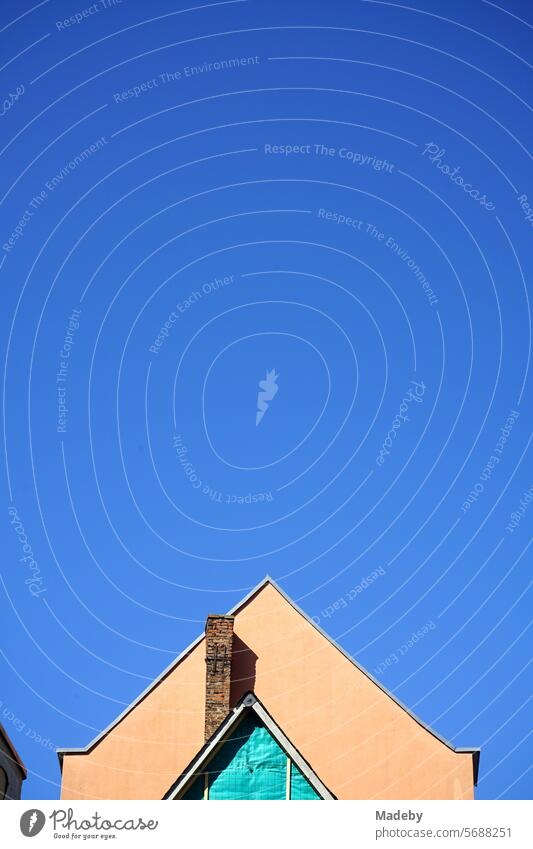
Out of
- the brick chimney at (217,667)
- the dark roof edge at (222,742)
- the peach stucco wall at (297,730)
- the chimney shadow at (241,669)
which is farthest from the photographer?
the chimney shadow at (241,669)

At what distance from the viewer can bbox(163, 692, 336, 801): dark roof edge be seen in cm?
2375

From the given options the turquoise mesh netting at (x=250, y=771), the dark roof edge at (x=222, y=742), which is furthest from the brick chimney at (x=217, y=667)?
the dark roof edge at (x=222, y=742)

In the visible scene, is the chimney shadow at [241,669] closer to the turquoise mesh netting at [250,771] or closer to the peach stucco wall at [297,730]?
the peach stucco wall at [297,730]

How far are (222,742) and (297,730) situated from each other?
894 cm

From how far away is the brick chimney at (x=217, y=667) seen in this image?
3123cm

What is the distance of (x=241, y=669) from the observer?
3300cm

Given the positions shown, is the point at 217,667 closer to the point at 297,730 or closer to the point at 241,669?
the point at 241,669

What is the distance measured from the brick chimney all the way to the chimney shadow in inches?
30.8

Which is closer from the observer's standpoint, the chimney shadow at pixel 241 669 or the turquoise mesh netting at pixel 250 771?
the turquoise mesh netting at pixel 250 771

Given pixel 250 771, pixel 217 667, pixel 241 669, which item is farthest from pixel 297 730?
pixel 250 771

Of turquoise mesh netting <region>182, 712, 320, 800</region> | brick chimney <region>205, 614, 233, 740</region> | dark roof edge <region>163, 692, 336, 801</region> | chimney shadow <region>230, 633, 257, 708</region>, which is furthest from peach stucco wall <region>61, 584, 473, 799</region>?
dark roof edge <region>163, 692, 336, 801</region>

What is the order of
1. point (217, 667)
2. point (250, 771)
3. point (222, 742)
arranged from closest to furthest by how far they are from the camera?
point (250, 771)
point (222, 742)
point (217, 667)

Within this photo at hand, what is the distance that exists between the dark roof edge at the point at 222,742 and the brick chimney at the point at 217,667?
256 inches
